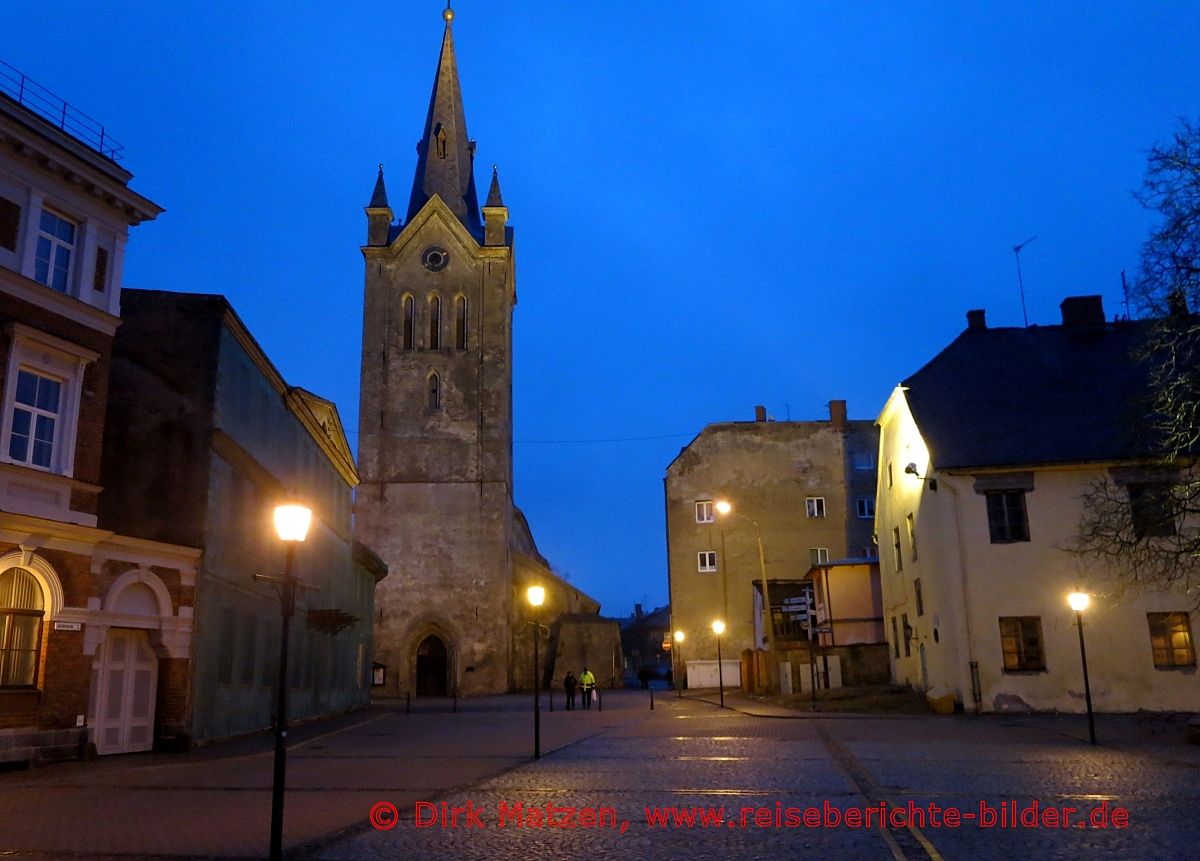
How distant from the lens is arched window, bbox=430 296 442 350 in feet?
194

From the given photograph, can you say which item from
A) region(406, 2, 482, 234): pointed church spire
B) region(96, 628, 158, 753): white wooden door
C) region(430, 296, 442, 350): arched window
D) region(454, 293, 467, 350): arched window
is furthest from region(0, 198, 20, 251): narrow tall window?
region(406, 2, 482, 234): pointed church spire

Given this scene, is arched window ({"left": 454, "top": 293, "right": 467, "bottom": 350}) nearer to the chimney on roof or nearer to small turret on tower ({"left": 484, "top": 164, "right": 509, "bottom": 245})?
small turret on tower ({"left": 484, "top": 164, "right": 509, "bottom": 245})

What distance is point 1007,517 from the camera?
28.2 m

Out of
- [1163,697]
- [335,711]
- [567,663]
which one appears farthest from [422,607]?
[1163,697]

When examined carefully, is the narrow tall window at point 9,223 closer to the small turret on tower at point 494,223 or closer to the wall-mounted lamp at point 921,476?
the wall-mounted lamp at point 921,476

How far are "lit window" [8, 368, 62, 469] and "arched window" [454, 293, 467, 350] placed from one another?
4209cm

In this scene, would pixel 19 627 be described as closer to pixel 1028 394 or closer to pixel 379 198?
pixel 1028 394

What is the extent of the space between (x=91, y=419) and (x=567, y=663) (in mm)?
45097

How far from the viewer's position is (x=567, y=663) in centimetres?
6000

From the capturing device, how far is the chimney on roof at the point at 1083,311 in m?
34.3

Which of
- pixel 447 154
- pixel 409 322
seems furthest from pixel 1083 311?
pixel 447 154

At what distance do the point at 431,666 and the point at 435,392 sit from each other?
15534 millimetres

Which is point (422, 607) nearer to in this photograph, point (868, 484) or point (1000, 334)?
point (868, 484)

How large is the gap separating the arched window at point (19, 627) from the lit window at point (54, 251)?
5.08 metres
